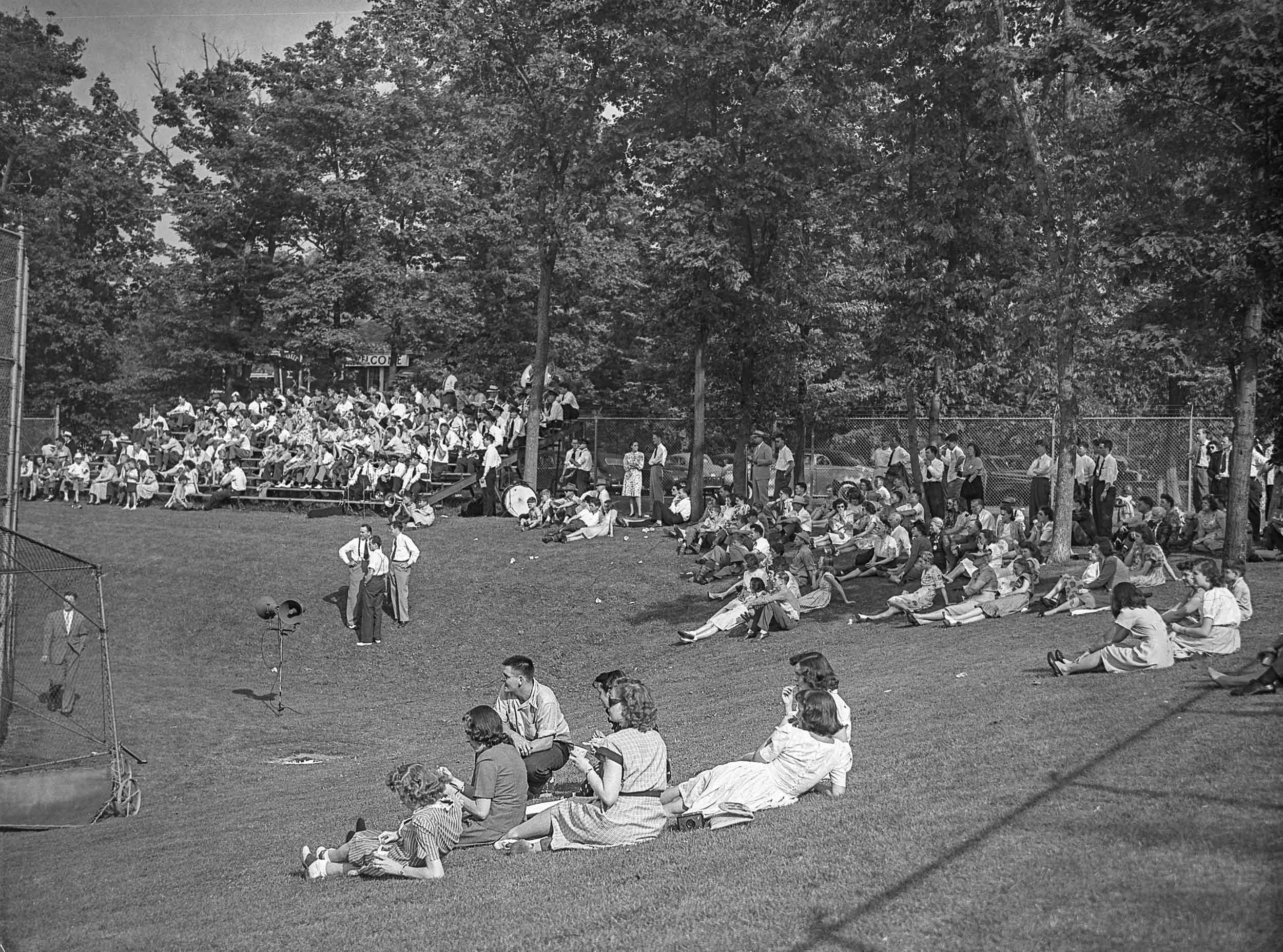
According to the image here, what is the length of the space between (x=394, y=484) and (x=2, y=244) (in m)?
19.7

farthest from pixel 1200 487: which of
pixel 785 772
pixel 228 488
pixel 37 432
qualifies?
pixel 37 432

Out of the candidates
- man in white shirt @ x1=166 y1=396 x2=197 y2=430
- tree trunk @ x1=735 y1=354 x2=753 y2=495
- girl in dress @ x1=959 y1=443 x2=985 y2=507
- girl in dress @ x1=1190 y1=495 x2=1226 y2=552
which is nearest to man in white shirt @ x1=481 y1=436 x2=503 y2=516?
tree trunk @ x1=735 y1=354 x2=753 y2=495

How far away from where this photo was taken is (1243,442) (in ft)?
57.7

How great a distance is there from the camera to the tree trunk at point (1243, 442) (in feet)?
57.3

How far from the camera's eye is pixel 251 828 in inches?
468

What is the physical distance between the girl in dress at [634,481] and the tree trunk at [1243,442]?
1561cm

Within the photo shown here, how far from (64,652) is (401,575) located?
9.32 metres

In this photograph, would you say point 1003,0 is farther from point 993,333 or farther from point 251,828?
point 251,828

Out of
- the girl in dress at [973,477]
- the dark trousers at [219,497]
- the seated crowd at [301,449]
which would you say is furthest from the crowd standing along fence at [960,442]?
the dark trousers at [219,497]

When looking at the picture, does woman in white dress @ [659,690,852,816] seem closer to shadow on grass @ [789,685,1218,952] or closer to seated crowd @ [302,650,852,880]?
A: seated crowd @ [302,650,852,880]

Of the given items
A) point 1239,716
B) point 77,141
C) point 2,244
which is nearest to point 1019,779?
point 1239,716

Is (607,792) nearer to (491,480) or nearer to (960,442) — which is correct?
(960,442)

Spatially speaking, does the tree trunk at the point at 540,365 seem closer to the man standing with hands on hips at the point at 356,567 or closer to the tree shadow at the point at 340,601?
the tree shadow at the point at 340,601

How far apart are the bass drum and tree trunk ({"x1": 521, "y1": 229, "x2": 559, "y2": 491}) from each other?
10.2 inches
